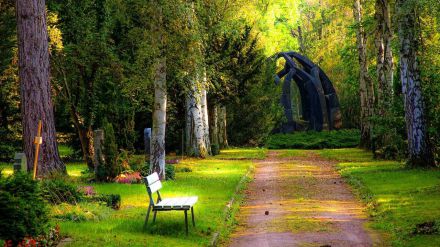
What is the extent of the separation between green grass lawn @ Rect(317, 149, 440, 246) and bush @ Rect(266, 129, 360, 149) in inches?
733

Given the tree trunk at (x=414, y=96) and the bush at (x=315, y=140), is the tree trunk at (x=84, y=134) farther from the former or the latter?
the bush at (x=315, y=140)

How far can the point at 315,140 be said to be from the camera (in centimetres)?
4894

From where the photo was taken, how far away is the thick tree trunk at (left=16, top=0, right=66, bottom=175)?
2117 cm

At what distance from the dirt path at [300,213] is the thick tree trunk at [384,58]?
6253mm

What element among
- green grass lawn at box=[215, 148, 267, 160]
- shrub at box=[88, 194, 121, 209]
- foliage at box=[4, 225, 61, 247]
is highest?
green grass lawn at box=[215, 148, 267, 160]

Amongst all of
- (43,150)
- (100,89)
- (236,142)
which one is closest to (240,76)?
(236,142)

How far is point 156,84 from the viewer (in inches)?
921

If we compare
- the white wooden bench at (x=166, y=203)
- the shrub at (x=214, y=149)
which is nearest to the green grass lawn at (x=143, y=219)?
the white wooden bench at (x=166, y=203)

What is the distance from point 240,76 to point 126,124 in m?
12.2

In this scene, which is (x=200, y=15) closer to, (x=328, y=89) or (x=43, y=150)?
(x=43, y=150)

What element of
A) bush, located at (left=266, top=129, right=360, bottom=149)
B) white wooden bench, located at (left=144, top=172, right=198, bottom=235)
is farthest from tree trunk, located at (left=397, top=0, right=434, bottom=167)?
bush, located at (left=266, top=129, right=360, bottom=149)

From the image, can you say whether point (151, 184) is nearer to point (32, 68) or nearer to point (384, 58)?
point (32, 68)

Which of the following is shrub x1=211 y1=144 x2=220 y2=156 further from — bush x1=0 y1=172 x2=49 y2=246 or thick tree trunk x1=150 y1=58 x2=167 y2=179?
bush x1=0 y1=172 x2=49 y2=246

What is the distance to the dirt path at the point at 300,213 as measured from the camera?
12758 millimetres
